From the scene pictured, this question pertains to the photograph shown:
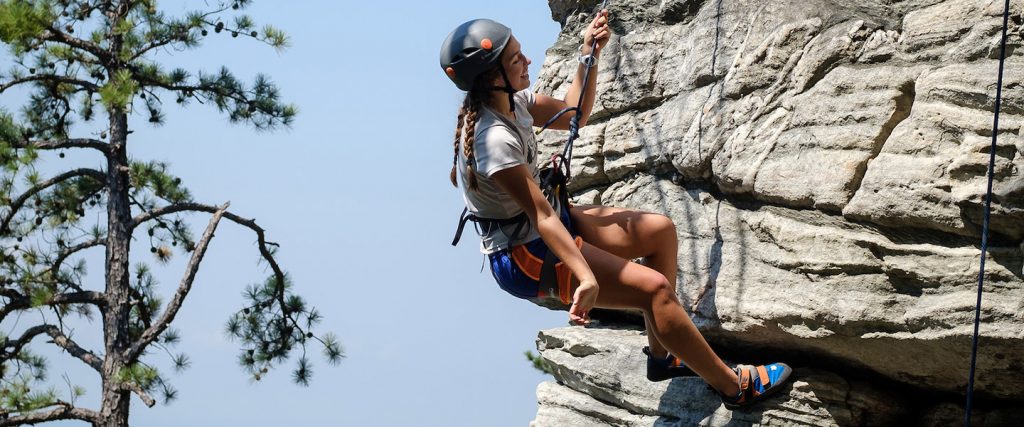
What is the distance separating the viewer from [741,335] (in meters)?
4.77

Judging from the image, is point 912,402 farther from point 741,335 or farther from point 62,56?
point 62,56

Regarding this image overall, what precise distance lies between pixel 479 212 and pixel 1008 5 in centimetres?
222

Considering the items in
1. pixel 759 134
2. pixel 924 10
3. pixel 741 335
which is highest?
pixel 924 10

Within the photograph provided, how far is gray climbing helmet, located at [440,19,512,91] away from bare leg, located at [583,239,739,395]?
82 centimetres

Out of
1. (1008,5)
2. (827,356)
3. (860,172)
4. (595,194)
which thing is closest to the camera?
(1008,5)

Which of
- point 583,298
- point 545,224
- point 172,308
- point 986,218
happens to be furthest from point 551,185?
point 172,308

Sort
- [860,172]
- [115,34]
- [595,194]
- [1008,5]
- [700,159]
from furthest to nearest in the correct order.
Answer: [115,34]
[595,194]
[700,159]
[860,172]
[1008,5]

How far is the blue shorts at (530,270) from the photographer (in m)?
4.17

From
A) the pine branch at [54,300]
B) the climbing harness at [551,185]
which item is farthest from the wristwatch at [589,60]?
the pine branch at [54,300]

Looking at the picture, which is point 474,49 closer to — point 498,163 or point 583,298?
point 498,163

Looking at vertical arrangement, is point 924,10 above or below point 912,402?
above

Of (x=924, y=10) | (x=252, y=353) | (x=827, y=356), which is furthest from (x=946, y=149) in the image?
(x=252, y=353)

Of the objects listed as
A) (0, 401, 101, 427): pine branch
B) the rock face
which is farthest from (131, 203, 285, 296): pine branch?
the rock face

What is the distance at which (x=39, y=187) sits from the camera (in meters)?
8.38
